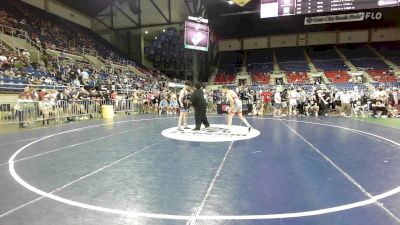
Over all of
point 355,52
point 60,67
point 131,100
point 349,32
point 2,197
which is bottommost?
point 2,197

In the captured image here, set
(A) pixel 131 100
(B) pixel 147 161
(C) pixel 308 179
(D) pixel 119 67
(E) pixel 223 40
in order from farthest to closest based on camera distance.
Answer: (E) pixel 223 40 → (D) pixel 119 67 → (A) pixel 131 100 → (B) pixel 147 161 → (C) pixel 308 179

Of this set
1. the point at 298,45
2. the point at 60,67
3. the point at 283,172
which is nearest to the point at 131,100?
the point at 60,67

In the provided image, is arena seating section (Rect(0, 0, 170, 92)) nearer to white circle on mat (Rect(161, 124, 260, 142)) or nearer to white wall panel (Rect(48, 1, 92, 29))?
white wall panel (Rect(48, 1, 92, 29))

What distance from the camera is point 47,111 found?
11.9 m

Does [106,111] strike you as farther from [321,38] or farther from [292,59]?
[321,38]

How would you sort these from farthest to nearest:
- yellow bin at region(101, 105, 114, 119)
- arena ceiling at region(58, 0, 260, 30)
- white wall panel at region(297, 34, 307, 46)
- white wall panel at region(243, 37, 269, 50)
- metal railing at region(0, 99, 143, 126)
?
white wall panel at region(243, 37, 269, 50)
white wall panel at region(297, 34, 307, 46)
arena ceiling at region(58, 0, 260, 30)
yellow bin at region(101, 105, 114, 119)
metal railing at region(0, 99, 143, 126)

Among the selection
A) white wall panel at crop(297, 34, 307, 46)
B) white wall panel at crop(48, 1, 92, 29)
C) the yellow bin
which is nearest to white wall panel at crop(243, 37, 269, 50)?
white wall panel at crop(297, 34, 307, 46)

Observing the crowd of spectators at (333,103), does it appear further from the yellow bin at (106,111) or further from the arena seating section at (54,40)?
the arena seating section at (54,40)

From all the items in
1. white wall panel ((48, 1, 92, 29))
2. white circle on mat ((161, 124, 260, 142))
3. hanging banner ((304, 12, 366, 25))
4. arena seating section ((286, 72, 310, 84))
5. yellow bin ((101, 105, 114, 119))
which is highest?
white wall panel ((48, 1, 92, 29))

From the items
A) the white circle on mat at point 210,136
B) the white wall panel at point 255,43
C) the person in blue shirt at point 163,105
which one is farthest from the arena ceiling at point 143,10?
the white circle on mat at point 210,136

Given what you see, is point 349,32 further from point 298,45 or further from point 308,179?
point 308,179

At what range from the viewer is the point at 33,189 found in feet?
12.9

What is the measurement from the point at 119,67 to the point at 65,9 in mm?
8521

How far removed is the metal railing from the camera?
11153 mm
